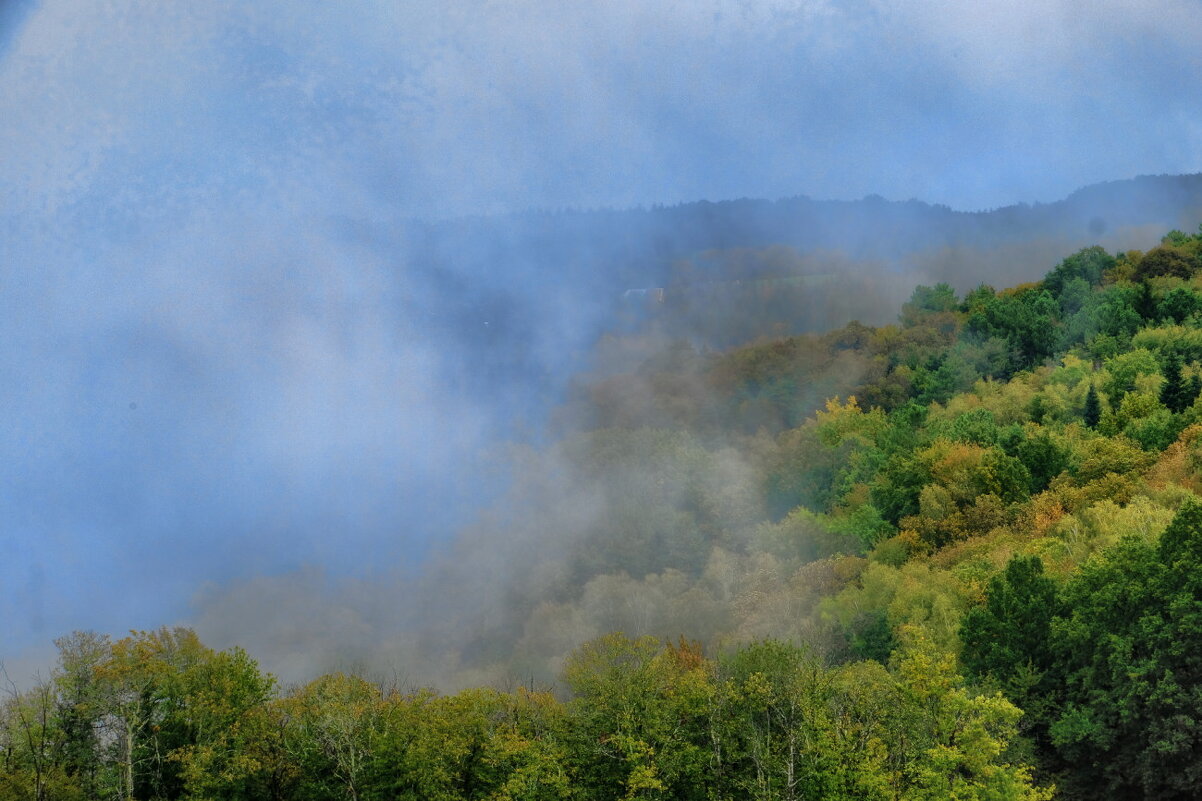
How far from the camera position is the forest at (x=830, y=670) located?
190 feet

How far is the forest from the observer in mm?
57969

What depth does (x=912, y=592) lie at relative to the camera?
85562 millimetres

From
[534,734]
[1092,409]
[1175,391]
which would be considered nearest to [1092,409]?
[1092,409]

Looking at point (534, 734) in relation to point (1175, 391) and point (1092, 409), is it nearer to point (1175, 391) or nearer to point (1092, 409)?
point (1092, 409)

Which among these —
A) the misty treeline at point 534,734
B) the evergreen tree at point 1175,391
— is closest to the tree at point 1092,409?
the evergreen tree at point 1175,391

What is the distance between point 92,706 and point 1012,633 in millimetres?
50021

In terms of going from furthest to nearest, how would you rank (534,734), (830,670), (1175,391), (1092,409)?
(1092,409), (1175,391), (830,670), (534,734)

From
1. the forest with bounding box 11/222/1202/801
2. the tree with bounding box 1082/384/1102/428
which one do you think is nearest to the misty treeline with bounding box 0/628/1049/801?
the forest with bounding box 11/222/1202/801

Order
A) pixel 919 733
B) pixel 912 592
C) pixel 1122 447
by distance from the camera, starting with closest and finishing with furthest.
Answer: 1. pixel 919 733
2. pixel 912 592
3. pixel 1122 447

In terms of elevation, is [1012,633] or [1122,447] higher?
[1122,447]

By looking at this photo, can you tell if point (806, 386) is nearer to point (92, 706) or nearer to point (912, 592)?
point (912, 592)

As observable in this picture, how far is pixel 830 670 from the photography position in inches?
2601

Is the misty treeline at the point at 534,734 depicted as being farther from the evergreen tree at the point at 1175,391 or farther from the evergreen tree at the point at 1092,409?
the evergreen tree at the point at 1175,391

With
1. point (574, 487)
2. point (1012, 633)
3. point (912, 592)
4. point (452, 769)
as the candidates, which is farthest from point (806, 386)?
point (452, 769)
